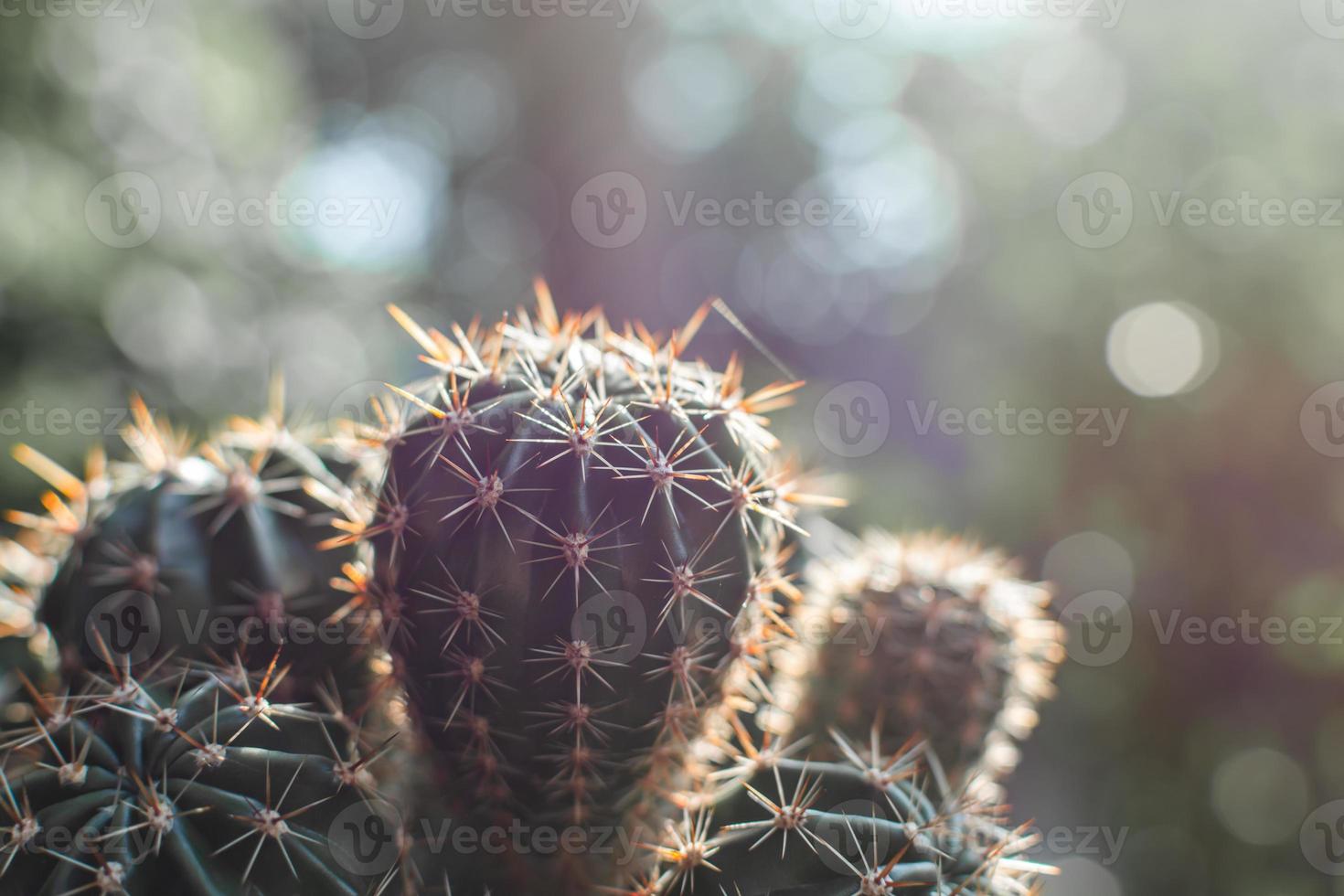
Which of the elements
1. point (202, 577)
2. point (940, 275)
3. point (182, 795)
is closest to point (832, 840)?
point (182, 795)

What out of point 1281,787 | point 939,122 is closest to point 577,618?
point 1281,787

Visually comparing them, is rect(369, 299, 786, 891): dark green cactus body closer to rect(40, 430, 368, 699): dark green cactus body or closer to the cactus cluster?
the cactus cluster

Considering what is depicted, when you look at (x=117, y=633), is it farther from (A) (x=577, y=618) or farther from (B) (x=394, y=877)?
(A) (x=577, y=618)

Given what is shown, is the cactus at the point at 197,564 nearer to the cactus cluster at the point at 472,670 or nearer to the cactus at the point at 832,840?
the cactus cluster at the point at 472,670

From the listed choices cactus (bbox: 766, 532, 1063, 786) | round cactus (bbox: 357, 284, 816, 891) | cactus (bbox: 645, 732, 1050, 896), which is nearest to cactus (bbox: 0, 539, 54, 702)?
round cactus (bbox: 357, 284, 816, 891)

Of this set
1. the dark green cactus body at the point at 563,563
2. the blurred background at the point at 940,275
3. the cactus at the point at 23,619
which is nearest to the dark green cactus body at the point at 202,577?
the cactus at the point at 23,619

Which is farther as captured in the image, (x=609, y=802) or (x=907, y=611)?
(x=907, y=611)

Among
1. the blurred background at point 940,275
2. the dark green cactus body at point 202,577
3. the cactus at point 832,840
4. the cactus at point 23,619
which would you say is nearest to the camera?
the cactus at point 832,840
